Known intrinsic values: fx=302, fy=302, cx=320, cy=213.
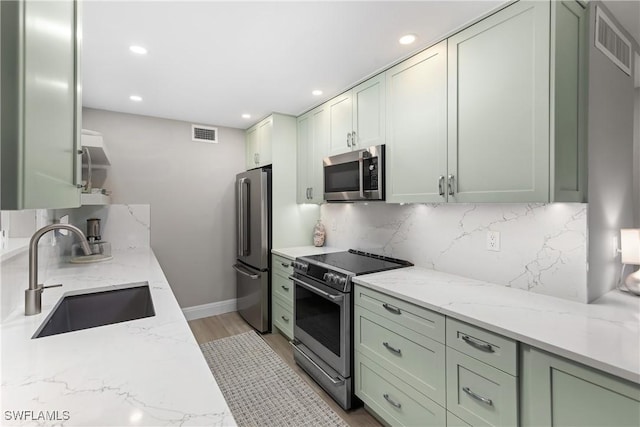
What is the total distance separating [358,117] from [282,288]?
180 cm

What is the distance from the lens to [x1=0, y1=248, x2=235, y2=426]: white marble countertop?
2.31 ft

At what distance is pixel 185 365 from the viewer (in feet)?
3.03

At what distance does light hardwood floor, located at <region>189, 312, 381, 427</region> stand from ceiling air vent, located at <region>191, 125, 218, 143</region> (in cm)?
223

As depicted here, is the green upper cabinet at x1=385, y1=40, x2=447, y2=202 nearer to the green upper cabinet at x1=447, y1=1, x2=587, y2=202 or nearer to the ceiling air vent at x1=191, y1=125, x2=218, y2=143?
the green upper cabinet at x1=447, y1=1, x2=587, y2=202

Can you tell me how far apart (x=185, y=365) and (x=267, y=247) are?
2350mm

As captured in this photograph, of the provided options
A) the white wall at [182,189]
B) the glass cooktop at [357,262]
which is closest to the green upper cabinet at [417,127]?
the glass cooktop at [357,262]

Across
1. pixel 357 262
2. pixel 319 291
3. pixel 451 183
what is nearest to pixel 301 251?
pixel 357 262

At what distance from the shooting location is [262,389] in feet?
7.60

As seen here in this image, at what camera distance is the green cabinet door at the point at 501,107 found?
4.72 feet

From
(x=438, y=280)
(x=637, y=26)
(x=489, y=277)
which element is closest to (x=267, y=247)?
(x=438, y=280)

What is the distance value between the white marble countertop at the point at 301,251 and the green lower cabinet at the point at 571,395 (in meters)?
2.00

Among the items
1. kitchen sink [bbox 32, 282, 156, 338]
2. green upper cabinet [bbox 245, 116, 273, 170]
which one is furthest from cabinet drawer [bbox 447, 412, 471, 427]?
green upper cabinet [bbox 245, 116, 273, 170]

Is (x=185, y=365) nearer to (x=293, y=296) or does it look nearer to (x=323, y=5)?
(x=323, y=5)

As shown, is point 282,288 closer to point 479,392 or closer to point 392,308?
point 392,308
